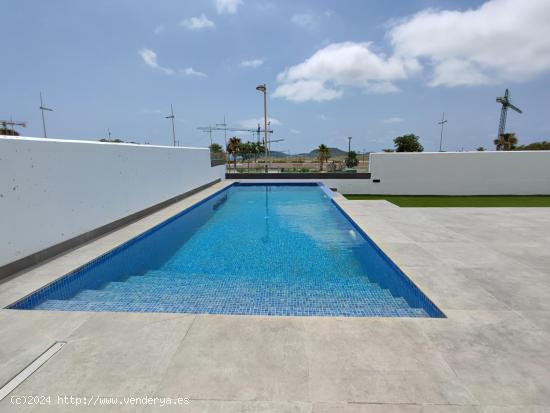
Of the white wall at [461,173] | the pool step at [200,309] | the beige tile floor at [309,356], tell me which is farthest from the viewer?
the white wall at [461,173]

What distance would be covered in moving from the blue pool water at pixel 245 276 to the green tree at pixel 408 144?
5338cm

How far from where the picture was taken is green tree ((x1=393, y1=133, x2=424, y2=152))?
5419 cm

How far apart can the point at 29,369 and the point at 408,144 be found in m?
60.8

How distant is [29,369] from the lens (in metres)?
2.26

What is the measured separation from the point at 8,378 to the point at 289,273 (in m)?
3.54

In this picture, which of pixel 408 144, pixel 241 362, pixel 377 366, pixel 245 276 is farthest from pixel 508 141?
pixel 241 362

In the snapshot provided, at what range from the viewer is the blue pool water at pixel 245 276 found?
11.6ft

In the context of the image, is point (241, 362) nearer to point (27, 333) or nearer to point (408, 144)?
point (27, 333)

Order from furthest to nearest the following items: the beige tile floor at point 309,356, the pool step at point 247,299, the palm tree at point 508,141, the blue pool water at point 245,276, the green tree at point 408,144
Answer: the green tree at point 408,144 → the palm tree at point 508,141 → the pool step at point 247,299 → the blue pool water at point 245,276 → the beige tile floor at point 309,356

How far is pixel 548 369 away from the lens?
2273 millimetres

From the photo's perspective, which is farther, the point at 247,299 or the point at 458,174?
the point at 458,174

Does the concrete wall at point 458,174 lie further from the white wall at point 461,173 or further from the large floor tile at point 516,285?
the large floor tile at point 516,285

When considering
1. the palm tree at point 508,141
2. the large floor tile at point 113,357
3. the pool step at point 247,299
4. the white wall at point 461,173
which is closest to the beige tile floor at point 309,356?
the large floor tile at point 113,357

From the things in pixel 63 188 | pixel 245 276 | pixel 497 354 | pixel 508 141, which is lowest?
pixel 245 276
